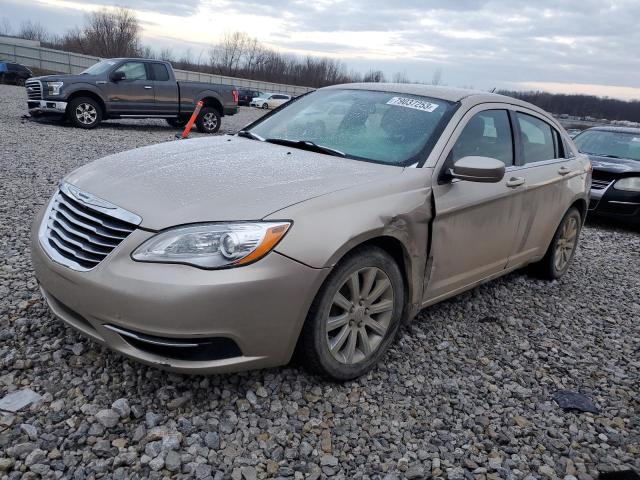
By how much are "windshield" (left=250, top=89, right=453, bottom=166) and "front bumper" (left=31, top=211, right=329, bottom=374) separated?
3.79 ft

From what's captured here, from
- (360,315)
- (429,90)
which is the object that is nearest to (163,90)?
(429,90)

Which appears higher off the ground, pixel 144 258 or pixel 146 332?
pixel 144 258

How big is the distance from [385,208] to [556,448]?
4.85ft

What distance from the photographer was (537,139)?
14.9 feet

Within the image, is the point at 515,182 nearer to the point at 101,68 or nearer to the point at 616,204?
the point at 616,204

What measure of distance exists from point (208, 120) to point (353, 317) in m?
13.4

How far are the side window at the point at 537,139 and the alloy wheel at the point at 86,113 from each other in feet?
38.2

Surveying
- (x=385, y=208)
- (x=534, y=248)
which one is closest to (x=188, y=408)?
(x=385, y=208)

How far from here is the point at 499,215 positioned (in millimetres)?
3803

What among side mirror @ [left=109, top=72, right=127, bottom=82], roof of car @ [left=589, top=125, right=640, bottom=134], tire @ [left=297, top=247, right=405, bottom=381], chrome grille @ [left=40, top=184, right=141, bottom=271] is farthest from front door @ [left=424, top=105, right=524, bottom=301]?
side mirror @ [left=109, top=72, right=127, bottom=82]

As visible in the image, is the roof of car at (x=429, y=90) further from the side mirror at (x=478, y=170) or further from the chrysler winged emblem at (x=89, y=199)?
the chrysler winged emblem at (x=89, y=199)

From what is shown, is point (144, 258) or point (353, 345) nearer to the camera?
point (144, 258)

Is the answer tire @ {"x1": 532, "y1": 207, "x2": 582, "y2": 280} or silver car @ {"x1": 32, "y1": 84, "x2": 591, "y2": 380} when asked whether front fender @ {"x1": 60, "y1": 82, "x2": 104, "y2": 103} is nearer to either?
silver car @ {"x1": 32, "y1": 84, "x2": 591, "y2": 380}

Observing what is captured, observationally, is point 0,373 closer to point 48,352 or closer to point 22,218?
point 48,352
